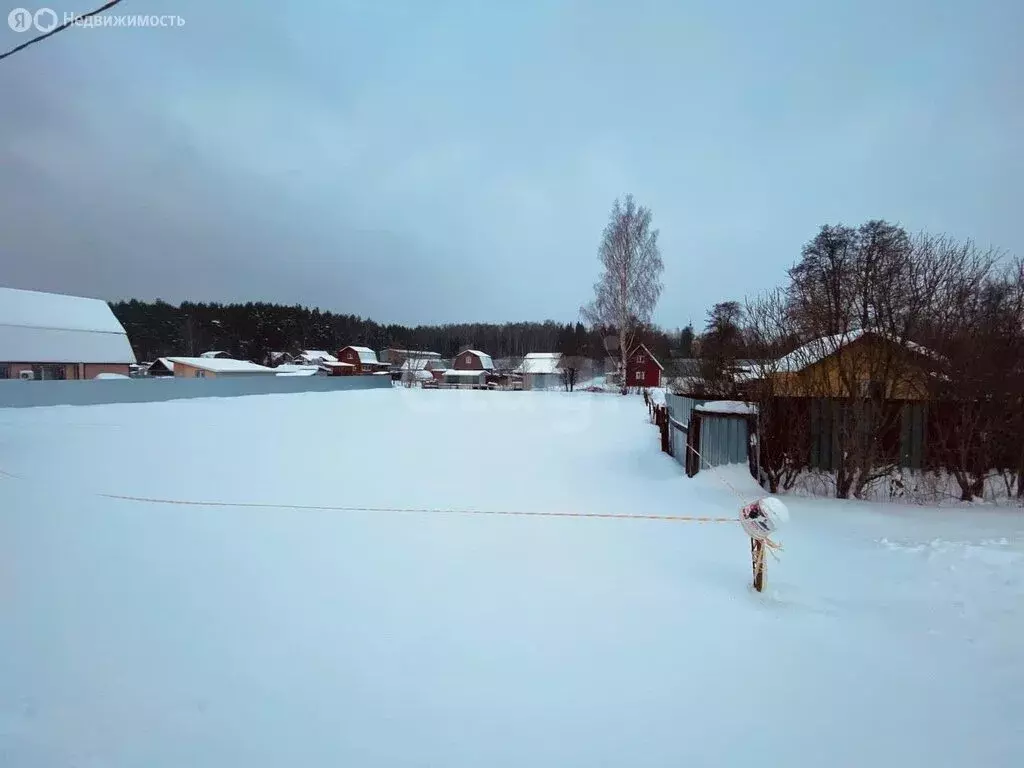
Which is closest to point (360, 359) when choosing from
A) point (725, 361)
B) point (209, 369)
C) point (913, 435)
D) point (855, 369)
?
point (209, 369)

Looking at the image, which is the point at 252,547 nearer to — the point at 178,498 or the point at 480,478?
the point at 178,498

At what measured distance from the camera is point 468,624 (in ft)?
12.5

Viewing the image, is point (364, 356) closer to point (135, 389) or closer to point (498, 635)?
point (135, 389)

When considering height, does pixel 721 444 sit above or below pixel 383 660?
above

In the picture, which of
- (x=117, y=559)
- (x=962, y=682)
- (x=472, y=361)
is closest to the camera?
(x=962, y=682)

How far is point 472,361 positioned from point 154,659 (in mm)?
60687

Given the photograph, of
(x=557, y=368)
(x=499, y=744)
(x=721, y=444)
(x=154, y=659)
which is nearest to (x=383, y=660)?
(x=499, y=744)

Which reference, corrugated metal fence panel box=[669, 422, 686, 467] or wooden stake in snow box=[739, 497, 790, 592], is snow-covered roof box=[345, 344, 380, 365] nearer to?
corrugated metal fence panel box=[669, 422, 686, 467]

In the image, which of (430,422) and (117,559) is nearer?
(117,559)

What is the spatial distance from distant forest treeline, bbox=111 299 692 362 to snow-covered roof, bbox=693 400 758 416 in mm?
64084

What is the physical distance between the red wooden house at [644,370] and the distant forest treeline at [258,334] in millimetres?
24802

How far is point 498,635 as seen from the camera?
3.67 meters

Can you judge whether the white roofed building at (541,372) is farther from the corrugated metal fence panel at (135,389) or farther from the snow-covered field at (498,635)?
the snow-covered field at (498,635)

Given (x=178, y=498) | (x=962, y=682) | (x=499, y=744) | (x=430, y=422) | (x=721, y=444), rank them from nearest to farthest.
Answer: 1. (x=499, y=744)
2. (x=962, y=682)
3. (x=178, y=498)
4. (x=721, y=444)
5. (x=430, y=422)
